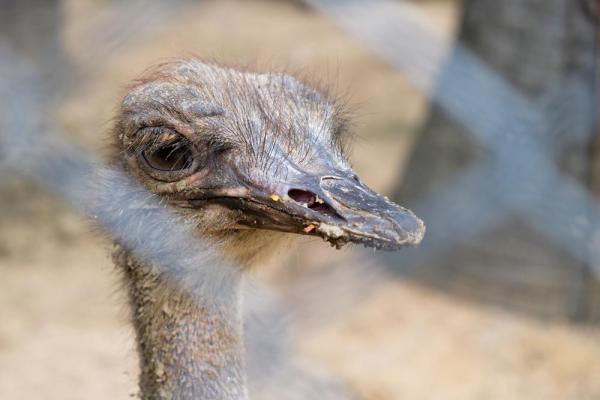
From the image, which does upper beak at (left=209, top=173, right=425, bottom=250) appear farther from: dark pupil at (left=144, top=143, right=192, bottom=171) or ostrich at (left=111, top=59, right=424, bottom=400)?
dark pupil at (left=144, top=143, right=192, bottom=171)

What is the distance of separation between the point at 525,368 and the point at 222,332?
1871 millimetres

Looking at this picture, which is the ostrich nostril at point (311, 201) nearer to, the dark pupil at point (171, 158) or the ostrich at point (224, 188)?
the ostrich at point (224, 188)

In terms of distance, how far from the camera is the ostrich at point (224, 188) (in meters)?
1.81

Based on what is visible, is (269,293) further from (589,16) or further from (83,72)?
(589,16)

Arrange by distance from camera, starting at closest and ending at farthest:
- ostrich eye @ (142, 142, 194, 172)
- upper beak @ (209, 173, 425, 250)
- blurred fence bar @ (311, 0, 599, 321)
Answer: upper beak @ (209, 173, 425, 250) < ostrich eye @ (142, 142, 194, 172) < blurred fence bar @ (311, 0, 599, 321)

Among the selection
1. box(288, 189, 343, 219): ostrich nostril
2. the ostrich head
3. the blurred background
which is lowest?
box(288, 189, 343, 219): ostrich nostril

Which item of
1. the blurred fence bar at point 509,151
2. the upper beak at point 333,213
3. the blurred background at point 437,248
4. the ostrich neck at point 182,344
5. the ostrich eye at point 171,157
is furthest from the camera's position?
the blurred fence bar at point 509,151

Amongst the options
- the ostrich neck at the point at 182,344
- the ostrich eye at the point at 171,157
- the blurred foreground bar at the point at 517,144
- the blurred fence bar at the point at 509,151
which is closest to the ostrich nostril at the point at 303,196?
the ostrich eye at the point at 171,157

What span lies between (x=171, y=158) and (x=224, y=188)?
5.6 inches

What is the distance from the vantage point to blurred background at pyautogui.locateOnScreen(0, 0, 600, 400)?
3580 mm

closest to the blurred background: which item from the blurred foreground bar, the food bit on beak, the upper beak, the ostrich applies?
the blurred foreground bar

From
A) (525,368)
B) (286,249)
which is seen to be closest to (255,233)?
(286,249)

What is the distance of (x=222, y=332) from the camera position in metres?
2.18

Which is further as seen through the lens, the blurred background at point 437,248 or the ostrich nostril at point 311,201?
the blurred background at point 437,248
